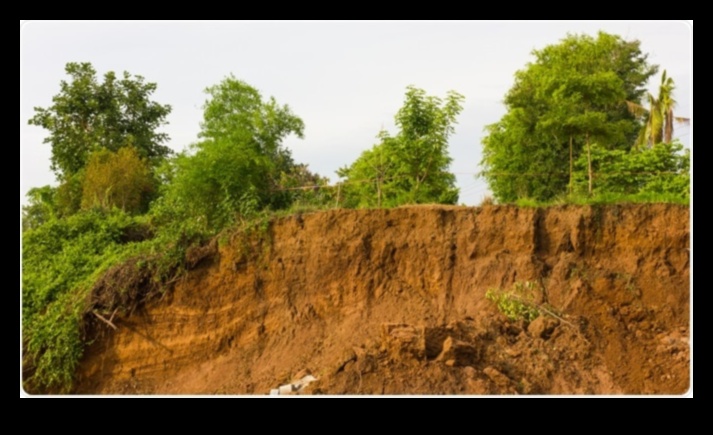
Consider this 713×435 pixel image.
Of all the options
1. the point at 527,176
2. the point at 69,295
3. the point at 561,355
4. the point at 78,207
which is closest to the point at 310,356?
the point at 561,355

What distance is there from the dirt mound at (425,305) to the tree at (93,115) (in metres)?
13.6

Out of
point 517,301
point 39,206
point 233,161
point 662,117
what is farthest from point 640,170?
point 39,206

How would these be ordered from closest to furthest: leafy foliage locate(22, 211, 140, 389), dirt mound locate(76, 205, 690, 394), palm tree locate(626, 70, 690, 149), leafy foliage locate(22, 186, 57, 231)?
dirt mound locate(76, 205, 690, 394) → leafy foliage locate(22, 211, 140, 389) → leafy foliage locate(22, 186, 57, 231) → palm tree locate(626, 70, 690, 149)

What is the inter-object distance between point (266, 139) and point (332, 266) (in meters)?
4.28

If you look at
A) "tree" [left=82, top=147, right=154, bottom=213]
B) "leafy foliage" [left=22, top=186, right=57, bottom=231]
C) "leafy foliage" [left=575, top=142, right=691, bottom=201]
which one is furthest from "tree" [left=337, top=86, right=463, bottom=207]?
"leafy foliage" [left=22, top=186, right=57, bottom=231]

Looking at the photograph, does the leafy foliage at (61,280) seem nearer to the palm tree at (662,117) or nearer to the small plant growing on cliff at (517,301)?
the small plant growing on cliff at (517,301)

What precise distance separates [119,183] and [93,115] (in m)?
6.63

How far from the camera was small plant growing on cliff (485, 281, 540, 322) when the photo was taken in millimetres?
14773

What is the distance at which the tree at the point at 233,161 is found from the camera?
17703mm

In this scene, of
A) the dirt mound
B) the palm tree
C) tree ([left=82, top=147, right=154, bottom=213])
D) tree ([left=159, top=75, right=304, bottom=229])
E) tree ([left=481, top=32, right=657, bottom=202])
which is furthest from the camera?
the palm tree

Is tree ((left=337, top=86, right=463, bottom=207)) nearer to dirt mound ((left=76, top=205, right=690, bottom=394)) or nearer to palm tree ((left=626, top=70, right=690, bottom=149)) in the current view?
dirt mound ((left=76, top=205, right=690, bottom=394))

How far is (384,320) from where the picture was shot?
15477 millimetres

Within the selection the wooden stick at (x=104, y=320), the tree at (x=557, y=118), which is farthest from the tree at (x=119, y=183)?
the tree at (x=557, y=118)

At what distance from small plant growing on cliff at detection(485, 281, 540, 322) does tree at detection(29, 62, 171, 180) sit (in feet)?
55.7
